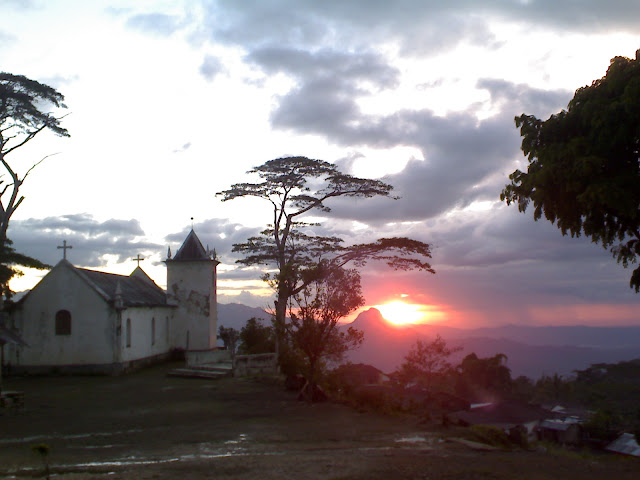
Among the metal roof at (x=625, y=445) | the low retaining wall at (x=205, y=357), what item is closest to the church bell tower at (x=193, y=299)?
the low retaining wall at (x=205, y=357)

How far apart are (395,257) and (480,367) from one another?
64.9 feet

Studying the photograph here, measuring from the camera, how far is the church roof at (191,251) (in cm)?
3465

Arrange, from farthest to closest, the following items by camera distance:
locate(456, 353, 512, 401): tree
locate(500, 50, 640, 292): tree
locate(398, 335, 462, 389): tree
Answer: locate(456, 353, 512, 401): tree < locate(398, 335, 462, 389): tree < locate(500, 50, 640, 292): tree

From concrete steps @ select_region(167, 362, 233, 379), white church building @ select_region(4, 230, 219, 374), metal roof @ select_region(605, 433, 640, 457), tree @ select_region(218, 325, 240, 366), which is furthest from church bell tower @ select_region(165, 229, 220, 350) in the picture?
metal roof @ select_region(605, 433, 640, 457)

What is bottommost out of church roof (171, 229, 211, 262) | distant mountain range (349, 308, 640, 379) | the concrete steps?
distant mountain range (349, 308, 640, 379)

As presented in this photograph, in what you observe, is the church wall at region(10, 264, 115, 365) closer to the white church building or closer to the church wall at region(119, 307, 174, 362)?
the white church building

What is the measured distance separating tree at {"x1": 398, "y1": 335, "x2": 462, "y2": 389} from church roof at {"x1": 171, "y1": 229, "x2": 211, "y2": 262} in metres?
20.3

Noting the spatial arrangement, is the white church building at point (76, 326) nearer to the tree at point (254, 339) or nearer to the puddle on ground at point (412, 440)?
the tree at point (254, 339)

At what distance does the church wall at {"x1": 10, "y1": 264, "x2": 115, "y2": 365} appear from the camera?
25.9m

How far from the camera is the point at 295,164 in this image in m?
27.1

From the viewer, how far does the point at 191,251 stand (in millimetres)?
35125

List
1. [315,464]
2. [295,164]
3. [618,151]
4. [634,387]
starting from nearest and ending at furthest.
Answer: [315,464]
[618,151]
[295,164]
[634,387]

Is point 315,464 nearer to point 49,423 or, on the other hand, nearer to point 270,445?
point 270,445

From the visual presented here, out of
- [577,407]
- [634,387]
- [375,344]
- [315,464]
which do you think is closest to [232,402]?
[315,464]
